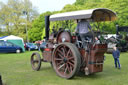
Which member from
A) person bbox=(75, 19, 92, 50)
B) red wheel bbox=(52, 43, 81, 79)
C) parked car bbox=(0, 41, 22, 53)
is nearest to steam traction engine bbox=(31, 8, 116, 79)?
red wheel bbox=(52, 43, 81, 79)

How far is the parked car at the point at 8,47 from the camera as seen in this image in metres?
17.4

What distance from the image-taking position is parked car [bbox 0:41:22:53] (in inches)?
685

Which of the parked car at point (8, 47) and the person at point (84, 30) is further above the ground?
the person at point (84, 30)

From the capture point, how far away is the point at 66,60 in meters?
6.27

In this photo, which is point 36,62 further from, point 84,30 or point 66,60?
point 84,30

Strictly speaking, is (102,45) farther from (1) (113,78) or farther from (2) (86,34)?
(1) (113,78)

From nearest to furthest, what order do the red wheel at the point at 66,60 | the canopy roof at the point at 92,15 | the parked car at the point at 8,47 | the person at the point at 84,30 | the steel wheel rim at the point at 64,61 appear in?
the red wheel at the point at 66,60 → the canopy roof at the point at 92,15 → the steel wheel rim at the point at 64,61 → the person at the point at 84,30 → the parked car at the point at 8,47

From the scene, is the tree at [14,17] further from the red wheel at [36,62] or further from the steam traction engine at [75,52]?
the steam traction engine at [75,52]

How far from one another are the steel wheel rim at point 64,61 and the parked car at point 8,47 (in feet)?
40.4

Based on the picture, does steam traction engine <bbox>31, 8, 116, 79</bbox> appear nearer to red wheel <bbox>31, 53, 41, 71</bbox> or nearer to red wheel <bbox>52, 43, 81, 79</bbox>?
red wheel <bbox>52, 43, 81, 79</bbox>

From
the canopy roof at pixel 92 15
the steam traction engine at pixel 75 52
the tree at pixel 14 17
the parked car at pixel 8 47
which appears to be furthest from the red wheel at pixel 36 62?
the tree at pixel 14 17

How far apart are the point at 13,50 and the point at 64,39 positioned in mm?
12658

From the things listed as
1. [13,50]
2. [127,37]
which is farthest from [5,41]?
Answer: [127,37]

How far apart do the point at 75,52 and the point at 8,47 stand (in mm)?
13547
